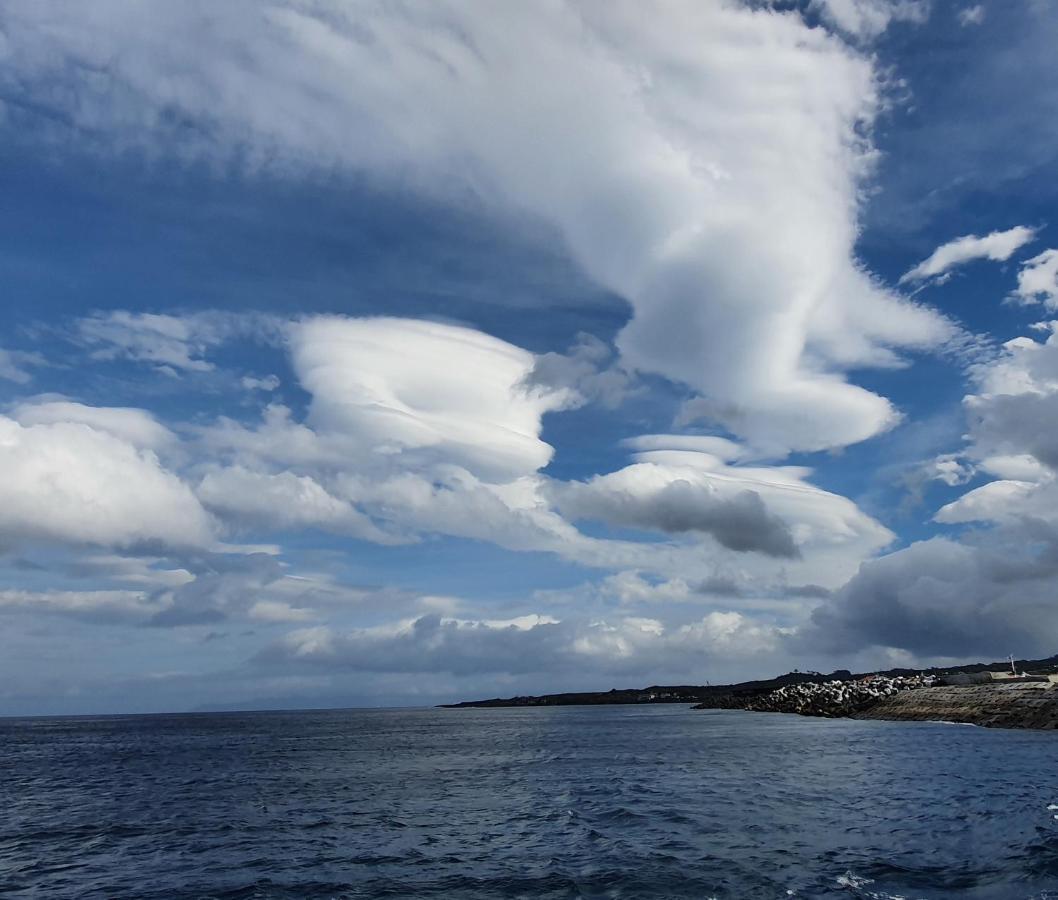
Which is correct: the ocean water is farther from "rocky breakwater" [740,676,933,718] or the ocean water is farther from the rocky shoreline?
"rocky breakwater" [740,676,933,718]

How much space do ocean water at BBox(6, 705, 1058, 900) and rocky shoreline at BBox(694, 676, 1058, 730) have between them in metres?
35.2

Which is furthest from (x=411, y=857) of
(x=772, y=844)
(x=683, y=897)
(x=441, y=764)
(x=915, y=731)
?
(x=915, y=731)

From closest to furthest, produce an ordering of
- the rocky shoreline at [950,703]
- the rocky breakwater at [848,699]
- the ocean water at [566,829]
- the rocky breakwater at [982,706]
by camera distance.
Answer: the ocean water at [566,829] < the rocky breakwater at [982,706] < the rocky shoreline at [950,703] < the rocky breakwater at [848,699]

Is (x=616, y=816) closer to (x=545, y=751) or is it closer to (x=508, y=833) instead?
(x=508, y=833)

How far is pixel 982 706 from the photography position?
403ft

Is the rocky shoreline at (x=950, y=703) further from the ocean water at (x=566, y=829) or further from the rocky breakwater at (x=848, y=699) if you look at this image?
the ocean water at (x=566, y=829)

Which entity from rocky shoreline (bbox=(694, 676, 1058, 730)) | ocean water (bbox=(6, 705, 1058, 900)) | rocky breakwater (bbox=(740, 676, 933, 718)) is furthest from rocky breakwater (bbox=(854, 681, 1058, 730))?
ocean water (bbox=(6, 705, 1058, 900))

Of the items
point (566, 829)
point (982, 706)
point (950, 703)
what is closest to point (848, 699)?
point (950, 703)

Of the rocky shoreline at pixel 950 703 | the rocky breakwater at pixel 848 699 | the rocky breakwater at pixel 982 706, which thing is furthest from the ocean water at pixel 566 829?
the rocky breakwater at pixel 848 699

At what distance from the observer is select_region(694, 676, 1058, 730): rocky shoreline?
110m

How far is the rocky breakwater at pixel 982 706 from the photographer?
354 feet

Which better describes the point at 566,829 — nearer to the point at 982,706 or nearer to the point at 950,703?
the point at 982,706

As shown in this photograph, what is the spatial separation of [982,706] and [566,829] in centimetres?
10889

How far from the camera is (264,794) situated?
197 feet
